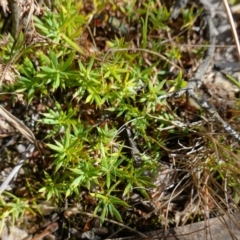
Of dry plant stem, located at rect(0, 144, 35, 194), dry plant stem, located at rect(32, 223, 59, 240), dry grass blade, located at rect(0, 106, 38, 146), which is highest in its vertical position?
dry grass blade, located at rect(0, 106, 38, 146)

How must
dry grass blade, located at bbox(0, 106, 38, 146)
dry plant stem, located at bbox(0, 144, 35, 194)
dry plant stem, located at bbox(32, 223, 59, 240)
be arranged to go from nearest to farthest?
1. dry grass blade, located at bbox(0, 106, 38, 146)
2. dry plant stem, located at bbox(0, 144, 35, 194)
3. dry plant stem, located at bbox(32, 223, 59, 240)

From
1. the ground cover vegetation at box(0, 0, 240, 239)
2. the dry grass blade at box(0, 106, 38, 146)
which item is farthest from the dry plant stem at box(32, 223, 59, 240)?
the dry grass blade at box(0, 106, 38, 146)

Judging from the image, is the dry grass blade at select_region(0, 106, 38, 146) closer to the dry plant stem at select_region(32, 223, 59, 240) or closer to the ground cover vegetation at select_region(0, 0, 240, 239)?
the ground cover vegetation at select_region(0, 0, 240, 239)

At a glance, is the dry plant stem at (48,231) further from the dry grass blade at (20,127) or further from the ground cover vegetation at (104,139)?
the dry grass blade at (20,127)

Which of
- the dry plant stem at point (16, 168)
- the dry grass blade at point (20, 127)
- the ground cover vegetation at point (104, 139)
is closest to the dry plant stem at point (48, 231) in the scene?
the ground cover vegetation at point (104, 139)

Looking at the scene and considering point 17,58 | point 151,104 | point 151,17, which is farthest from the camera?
point 151,17

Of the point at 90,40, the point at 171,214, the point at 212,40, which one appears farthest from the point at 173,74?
the point at 171,214

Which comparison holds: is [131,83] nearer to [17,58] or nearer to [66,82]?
[66,82]

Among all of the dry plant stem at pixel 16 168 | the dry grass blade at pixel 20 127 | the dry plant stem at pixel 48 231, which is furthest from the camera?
the dry plant stem at pixel 48 231

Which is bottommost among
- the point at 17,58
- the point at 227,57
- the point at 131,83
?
the point at 227,57
